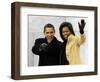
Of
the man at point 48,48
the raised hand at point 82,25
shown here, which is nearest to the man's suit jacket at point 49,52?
the man at point 48,48

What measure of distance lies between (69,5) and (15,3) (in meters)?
0.34

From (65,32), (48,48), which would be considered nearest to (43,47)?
(48,48)

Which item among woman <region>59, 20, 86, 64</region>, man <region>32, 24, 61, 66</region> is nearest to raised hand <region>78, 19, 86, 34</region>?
woman <region>59, 20, 86, 64</region>

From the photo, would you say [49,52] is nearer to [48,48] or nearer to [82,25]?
[48,48]

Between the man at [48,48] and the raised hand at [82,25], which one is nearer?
the man at [48,48]

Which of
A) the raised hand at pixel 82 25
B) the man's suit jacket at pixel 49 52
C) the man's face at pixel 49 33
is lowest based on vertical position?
the man's suit jacket at pixel 49 52

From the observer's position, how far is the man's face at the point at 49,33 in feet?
4.72

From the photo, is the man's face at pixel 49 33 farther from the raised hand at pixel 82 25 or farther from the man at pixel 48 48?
the raised hand at pixel 82 25

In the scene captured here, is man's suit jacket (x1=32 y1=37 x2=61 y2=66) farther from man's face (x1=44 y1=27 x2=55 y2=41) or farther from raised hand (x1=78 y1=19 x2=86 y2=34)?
raised hand (x1=78 y1=19 x2=86 y2=34)

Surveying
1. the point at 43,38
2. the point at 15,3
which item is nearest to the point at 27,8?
the point at 15,3

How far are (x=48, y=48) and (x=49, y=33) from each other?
3.5 inches

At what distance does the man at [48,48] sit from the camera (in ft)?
4.66

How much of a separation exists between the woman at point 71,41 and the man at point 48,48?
5 centimetres

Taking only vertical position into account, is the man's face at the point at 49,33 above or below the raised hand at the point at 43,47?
above
